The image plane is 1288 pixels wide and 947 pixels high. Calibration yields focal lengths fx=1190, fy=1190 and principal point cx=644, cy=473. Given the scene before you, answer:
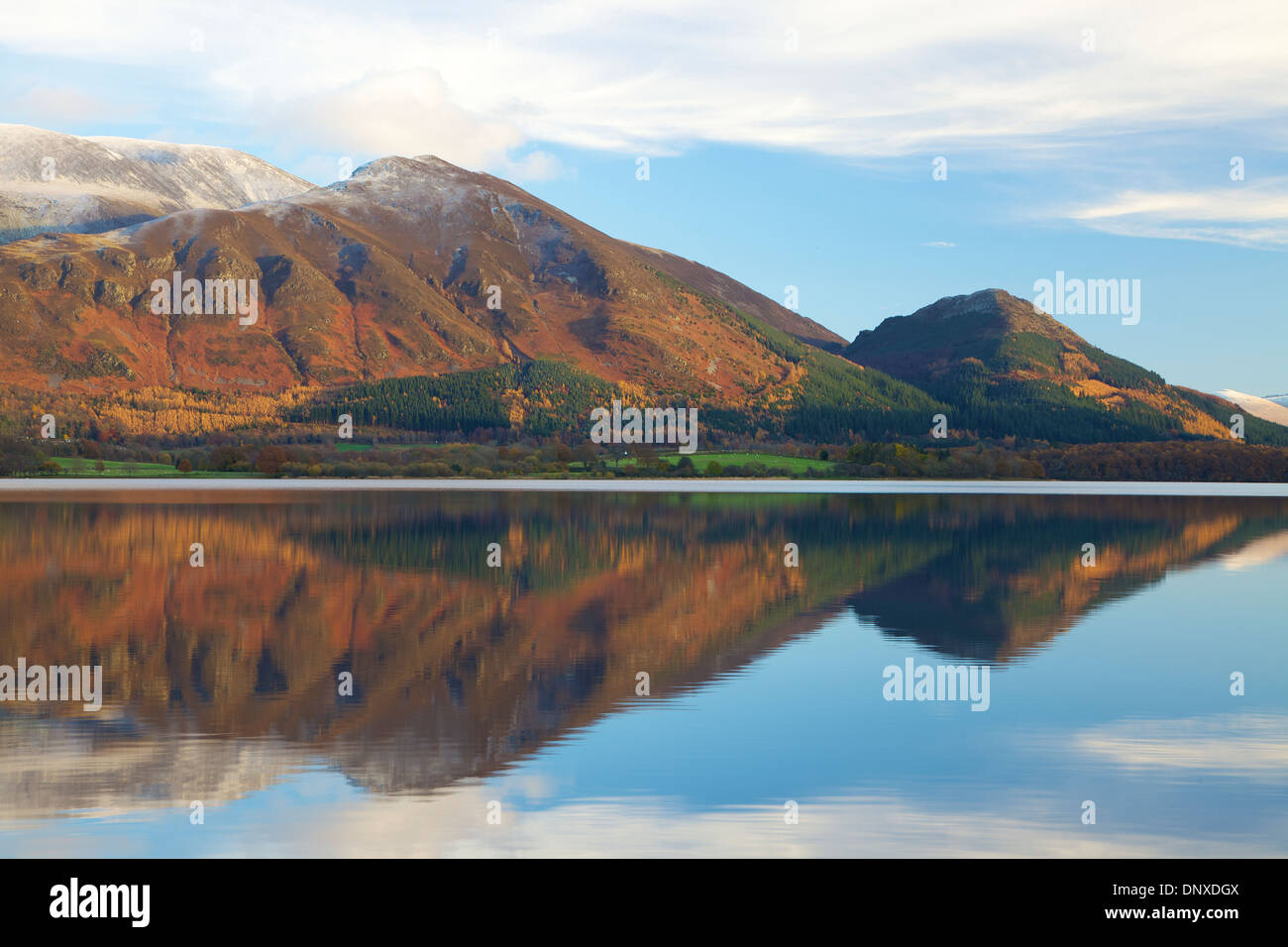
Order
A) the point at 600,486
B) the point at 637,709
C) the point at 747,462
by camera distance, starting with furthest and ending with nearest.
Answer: the point at 747,462 < the point at 600,486 < the point at 637,709

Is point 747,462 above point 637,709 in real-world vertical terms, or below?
above

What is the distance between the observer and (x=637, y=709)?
1873 cm

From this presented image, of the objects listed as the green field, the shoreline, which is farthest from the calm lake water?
the green field

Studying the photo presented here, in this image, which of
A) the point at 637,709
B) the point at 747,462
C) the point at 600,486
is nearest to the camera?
the point at 637,709

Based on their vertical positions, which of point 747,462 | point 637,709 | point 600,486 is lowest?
point 600,486

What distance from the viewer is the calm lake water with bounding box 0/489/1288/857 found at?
42.6 feet

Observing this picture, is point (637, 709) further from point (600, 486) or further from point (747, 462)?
point (747, 462)

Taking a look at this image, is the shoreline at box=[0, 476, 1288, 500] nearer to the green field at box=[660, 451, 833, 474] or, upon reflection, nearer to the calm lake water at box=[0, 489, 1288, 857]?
the green field at box=[660, 451, 833, 474]

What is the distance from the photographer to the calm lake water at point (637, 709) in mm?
12992

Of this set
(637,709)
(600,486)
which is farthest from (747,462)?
(637,709)

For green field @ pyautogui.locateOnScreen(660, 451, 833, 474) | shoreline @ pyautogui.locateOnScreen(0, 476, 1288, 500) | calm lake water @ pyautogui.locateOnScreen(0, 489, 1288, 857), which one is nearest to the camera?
calm lake water @ pyautogui.locateOnScreen(0, 489, 1288, 857)

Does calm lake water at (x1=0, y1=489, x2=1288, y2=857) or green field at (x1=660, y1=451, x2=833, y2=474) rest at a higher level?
green field at (x1=660, y1=451, x2=833, y2=474)

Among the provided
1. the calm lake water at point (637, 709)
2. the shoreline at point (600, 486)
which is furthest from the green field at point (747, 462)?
the calm lake water at point (637, 709)
